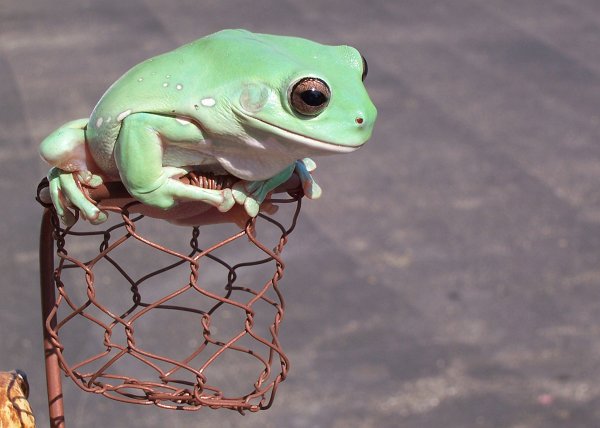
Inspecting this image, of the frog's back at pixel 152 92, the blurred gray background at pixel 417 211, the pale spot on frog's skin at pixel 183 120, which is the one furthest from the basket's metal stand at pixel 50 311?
the blurred gray background at pixel 417 211

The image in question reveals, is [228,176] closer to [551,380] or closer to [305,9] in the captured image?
[551,380]

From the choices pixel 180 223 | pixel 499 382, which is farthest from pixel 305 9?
pixel 180 223

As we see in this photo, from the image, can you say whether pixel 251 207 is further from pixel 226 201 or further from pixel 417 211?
pixel 417 211

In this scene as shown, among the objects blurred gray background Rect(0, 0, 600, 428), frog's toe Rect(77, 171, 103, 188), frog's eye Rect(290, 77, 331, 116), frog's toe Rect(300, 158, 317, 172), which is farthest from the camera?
blurred gray background Rect(0, 0, 600, 428)

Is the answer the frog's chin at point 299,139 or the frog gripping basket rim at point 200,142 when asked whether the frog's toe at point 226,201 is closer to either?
the frog gripping basket rim at point 200,142

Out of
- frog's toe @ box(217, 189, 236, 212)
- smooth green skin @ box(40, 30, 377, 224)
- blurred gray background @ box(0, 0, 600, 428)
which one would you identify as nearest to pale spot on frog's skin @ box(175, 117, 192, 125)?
smooth green skin @ box(40, 30, 377, 224)

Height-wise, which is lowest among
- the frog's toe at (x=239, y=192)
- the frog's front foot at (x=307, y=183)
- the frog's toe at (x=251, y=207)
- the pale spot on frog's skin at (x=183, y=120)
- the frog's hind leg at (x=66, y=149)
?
the frog's front foot at (x=307, y=183)

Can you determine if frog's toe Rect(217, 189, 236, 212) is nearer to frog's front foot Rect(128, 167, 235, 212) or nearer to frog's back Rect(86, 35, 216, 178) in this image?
frog's front foot Rect(128, 167, 235, 212)
